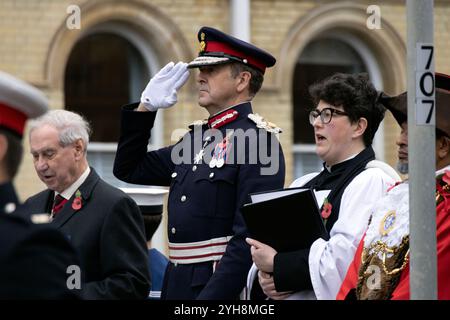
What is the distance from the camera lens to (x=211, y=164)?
504 cm

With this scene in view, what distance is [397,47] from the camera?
38.4 ft

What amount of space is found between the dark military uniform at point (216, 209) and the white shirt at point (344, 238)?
0.37 meters

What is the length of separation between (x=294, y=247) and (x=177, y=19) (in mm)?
6610

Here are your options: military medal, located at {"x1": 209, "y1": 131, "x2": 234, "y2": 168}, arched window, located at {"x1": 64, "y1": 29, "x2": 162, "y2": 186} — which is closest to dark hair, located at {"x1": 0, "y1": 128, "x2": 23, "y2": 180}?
military medal, located at {"x1": 209, "y1": 131, "x2": 234, "y2": 168}

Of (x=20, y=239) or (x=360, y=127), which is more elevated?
(x=360, y=127)

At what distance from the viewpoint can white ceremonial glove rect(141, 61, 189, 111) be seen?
5188 millimetres

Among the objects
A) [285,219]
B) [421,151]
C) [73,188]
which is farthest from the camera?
[73,188]

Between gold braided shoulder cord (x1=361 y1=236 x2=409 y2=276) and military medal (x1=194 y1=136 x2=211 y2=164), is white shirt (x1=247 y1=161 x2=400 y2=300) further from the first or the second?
military medal (x1=194 y1=136 x2=211 y2=164)

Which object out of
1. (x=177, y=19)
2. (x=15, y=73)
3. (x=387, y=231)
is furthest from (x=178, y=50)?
(x=387, y=231)

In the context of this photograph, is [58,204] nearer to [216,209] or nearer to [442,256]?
[216,209]

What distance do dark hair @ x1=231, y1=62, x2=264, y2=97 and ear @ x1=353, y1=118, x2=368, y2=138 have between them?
562mm

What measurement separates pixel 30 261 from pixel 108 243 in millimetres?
1791

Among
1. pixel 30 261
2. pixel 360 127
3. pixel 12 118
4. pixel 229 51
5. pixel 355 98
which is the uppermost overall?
pixel 229 51

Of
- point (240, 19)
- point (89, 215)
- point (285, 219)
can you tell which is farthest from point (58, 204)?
point (240, 19)
